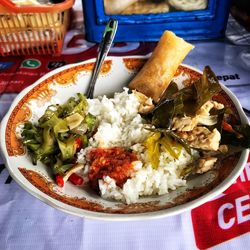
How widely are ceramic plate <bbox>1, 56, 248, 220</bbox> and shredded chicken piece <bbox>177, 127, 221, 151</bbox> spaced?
54 millimetres

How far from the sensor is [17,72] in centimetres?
135

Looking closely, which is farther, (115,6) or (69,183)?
(115,6)

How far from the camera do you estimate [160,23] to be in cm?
141

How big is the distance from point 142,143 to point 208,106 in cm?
20

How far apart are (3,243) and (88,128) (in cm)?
37

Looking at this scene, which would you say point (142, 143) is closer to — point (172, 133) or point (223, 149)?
point (172, 133)

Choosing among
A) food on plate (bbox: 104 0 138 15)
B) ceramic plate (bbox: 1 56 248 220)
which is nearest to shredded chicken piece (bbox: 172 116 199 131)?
ceramic plate (bbox: 1 56 248 220)

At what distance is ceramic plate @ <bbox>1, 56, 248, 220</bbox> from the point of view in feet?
2.24

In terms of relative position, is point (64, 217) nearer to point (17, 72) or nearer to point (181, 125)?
point (181, 125)

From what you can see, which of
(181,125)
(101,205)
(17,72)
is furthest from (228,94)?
(17,72)

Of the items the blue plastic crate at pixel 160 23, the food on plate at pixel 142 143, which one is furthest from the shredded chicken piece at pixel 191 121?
the blue plastic crate at pixel 160 23

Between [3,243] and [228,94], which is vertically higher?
[228,94]

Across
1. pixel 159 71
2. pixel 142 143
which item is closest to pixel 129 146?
pixel 142 143

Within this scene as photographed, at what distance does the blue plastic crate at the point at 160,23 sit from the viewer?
1366 mm
